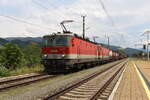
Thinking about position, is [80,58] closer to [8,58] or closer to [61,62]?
[61,62]

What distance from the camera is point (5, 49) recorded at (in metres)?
84.2

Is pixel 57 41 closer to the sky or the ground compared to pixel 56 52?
closer to the sky

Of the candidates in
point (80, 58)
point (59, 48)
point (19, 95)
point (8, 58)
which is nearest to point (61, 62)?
point (59, 48)

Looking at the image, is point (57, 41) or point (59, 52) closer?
point (59, 52)

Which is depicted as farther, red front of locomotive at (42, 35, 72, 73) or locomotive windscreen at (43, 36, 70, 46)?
locomotive windscreen at (43, 36, 70, 46)

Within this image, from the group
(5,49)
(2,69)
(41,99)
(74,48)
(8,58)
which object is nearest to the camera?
(41,99)

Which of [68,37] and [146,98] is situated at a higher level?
[68,37]

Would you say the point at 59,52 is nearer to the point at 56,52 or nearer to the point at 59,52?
the point at 59,52

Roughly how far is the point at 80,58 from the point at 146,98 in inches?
673

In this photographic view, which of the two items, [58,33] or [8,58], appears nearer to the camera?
[58,33]

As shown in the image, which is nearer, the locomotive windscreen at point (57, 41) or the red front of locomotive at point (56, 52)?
the red front of locomotive at point (56, 52)

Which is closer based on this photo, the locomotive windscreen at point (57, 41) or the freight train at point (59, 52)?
the freight train at point (59, 52)

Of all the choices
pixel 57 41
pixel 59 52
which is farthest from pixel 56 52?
pixel 57 41

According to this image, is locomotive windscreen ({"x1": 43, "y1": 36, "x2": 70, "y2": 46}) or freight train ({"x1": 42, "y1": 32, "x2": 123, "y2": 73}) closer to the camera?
freight train ({"x1": 42, "y1": 32, "x2": 123, "y2": 73})
